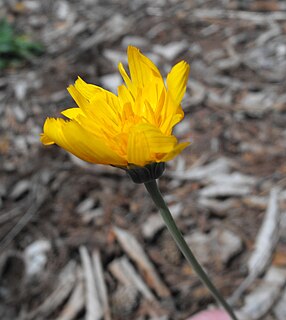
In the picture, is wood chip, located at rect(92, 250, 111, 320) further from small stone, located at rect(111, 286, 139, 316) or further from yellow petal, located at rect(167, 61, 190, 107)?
yellow petal, located at rect(167, 61, 190, 107)

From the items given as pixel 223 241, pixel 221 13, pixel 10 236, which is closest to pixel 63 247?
pixel 10 236

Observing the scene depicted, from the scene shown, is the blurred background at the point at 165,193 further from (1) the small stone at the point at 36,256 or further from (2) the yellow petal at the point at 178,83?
(2) the yellow petal at the point at 178,83

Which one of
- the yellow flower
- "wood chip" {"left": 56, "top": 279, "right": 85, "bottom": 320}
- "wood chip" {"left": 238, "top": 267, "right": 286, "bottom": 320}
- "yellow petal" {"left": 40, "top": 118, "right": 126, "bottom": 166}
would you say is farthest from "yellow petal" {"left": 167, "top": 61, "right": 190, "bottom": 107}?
"wood chip" {"left": 56, "top": 279, "right": 85, "bottom": 320}

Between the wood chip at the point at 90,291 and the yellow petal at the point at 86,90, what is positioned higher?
the yellow petal at the point at 86,90

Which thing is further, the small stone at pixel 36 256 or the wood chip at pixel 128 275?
the small stone at pixel 36 256

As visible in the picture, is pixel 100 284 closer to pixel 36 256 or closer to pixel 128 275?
pixel 128 275

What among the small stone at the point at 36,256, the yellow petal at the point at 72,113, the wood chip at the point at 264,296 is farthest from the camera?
the small stone at the point at 36,256

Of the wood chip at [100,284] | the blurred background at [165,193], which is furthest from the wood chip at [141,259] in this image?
the wood chip at [100,284]
